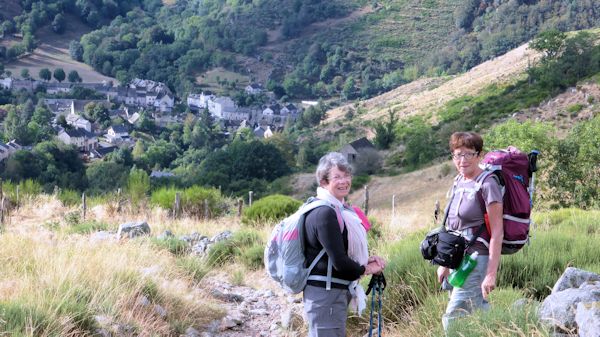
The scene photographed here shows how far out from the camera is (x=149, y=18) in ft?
452

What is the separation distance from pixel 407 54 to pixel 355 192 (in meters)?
80.9

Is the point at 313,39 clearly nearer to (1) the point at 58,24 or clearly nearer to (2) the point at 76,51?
(2) the point at 76,51

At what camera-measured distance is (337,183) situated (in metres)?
A: 3.17

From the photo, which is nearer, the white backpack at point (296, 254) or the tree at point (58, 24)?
the white backpack at point (296, 254)

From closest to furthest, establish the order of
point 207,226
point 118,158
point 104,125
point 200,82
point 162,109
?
1. point 207,226
2. point 118,158
3. point 104,125
4. point 162,109
5. point 200,82

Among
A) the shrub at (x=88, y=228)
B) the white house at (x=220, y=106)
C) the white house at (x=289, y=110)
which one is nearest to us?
the shrub at (x=88, y=228)

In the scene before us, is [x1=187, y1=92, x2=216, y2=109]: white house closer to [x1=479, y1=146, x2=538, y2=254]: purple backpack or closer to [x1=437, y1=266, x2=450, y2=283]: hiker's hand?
[x1=437, y1=266, x2=450, y2=283]: hiker's hand

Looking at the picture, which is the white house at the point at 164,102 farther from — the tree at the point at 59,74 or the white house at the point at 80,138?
the white house at the point at 80,138

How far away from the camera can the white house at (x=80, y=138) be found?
2574 inches

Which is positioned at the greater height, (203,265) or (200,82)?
(203,265)

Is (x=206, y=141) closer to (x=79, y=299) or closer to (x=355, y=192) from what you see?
(x=355, y=192)

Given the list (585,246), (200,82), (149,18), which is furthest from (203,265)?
(149,18)

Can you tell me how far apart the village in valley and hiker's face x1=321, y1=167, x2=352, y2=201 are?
6525 centimetres

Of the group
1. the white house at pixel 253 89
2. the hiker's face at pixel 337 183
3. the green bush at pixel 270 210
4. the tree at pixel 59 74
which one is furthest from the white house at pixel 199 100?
the hiker's face at pixel 337 183
